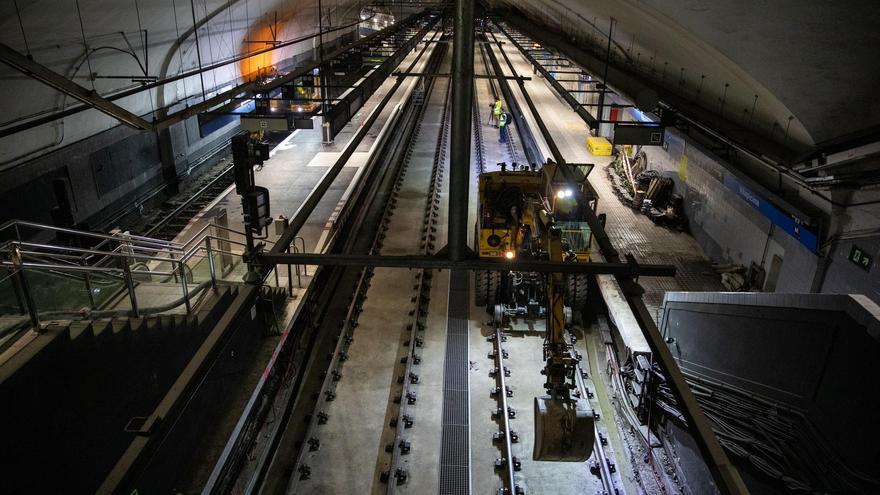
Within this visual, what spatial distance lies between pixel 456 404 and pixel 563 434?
101 inches

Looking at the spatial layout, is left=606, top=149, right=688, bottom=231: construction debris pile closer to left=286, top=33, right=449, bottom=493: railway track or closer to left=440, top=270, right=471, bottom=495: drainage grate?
left=286, top=33, right=449, bottom=493: railway track

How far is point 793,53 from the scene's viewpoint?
6.48m

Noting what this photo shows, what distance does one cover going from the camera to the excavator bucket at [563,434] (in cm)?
538

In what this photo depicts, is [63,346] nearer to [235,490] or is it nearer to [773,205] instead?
[235,490]

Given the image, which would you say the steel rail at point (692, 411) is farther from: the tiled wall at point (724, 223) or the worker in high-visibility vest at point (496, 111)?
the worker in high-visibility vest at point (496, 111)

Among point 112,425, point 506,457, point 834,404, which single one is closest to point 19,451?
point 112,425

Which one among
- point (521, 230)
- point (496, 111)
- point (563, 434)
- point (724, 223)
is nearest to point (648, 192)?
point (724, 223)

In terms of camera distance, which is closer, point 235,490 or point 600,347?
point 235,490

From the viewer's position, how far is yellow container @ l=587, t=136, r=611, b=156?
1839 centimetres

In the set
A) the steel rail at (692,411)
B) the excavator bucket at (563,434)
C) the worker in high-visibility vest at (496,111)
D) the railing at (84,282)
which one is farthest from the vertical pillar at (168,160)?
the steel rail at (692,411)

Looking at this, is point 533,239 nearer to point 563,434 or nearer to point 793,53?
point 563,434

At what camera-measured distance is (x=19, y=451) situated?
3.85 meters

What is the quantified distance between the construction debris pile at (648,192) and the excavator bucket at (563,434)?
9.01 metres

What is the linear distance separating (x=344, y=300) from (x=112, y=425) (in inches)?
223
